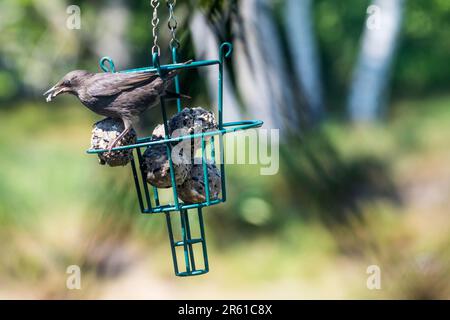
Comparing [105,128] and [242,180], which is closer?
[105,128]

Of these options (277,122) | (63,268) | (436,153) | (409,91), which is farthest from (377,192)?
(277,122)

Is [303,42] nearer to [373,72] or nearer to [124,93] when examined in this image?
[373,72]

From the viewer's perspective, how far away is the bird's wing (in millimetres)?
2406

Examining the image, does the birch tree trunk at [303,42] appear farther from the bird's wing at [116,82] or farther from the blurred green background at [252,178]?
the bird's wing at [116,82]

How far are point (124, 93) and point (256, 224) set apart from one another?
4.14 m

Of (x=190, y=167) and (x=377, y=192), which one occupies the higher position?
(x=377, y=192)

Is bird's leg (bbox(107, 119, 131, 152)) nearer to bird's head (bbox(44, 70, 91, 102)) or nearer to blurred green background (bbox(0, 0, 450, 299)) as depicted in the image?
bird's head (bbox(44, 70, 91, 102))

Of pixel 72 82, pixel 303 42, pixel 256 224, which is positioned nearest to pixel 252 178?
pixel 256 224

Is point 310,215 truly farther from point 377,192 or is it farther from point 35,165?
point 35,165

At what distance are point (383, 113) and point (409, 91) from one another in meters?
0.63

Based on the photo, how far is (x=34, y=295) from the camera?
6.27 metres

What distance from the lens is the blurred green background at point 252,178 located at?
6.21 m

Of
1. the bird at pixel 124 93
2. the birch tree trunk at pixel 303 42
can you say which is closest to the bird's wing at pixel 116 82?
the bird at pixel 124 93

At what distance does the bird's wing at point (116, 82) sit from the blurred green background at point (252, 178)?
2192 millimetres
